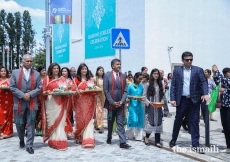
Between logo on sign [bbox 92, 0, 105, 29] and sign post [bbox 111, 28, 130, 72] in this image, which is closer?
sign post [bbox 111, 28, 130, 72]

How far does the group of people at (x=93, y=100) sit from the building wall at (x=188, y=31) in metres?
10.3

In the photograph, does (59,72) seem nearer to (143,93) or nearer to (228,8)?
(143,93)

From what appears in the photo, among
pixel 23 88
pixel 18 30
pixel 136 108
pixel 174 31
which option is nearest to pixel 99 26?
pixel 174 31

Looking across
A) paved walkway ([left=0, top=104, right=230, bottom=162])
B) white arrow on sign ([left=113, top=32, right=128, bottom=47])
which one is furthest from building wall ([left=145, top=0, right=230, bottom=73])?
paved walkway ([left=0, top=104, right=230, bottom=162])

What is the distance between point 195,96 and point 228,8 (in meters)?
15.3

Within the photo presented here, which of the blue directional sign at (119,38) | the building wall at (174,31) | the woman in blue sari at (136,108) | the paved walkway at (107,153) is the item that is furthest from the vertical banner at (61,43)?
the paved walkway at (107,153)

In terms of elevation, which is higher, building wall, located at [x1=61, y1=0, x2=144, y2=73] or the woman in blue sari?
building wall, located at [x1=61, y1=0, x2=144, y2=73]

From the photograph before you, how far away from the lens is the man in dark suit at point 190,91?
6.21 m

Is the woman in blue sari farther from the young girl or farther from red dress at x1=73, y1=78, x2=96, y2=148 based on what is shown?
red dress at x1=73, y1=78, x2=96, y2=148

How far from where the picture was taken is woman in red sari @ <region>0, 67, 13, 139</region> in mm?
7824

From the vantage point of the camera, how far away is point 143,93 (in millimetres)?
6930

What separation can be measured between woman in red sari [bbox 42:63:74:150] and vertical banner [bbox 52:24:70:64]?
2216 cm

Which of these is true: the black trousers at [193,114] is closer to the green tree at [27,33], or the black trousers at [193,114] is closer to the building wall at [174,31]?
the building wall at [174,31]

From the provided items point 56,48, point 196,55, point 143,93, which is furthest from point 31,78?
point 56,48
